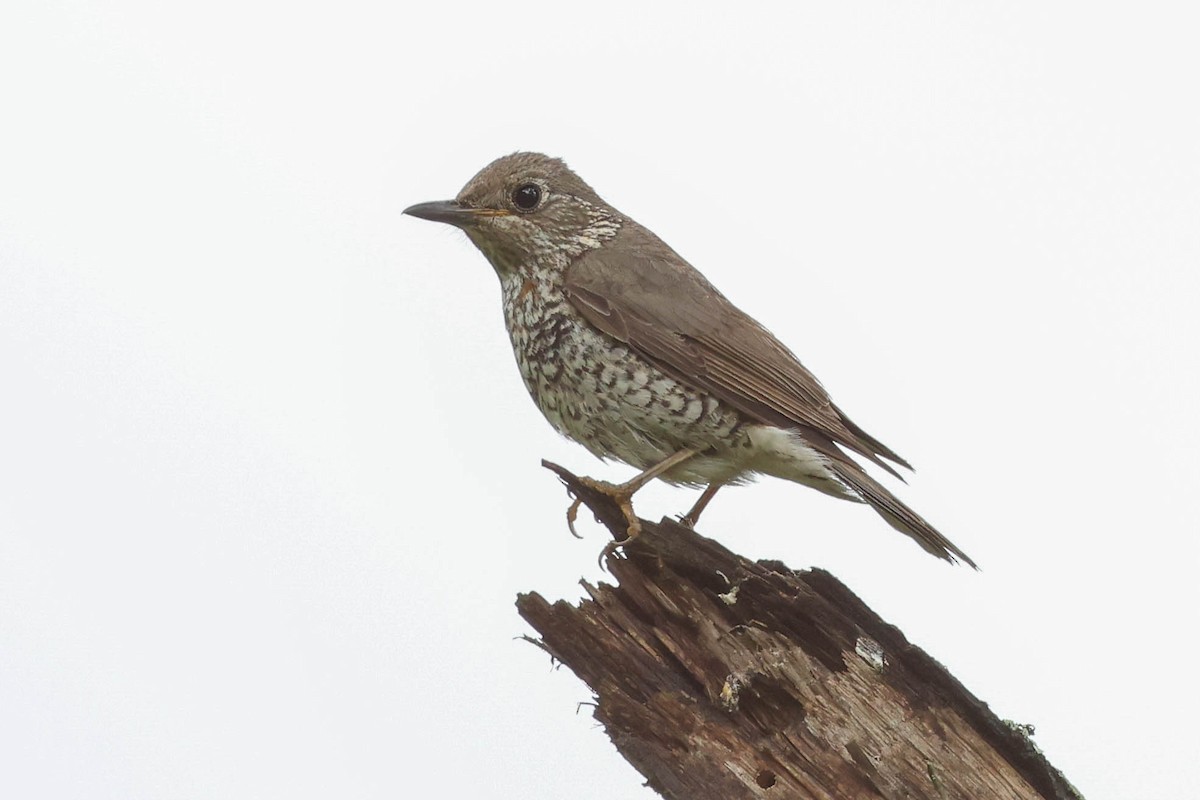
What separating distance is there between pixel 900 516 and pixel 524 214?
2526 millimetres

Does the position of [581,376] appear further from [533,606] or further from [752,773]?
[752,773]

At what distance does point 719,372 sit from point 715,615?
63.3 inches

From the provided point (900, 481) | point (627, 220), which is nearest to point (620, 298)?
point (627, 220)

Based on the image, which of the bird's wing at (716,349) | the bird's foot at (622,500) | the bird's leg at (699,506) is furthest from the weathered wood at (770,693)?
the bird's leg at (699,506)

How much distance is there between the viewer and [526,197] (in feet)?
24.5

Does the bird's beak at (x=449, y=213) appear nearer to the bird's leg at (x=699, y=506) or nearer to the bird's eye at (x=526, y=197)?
the bird's eye at (x=526, y=197)

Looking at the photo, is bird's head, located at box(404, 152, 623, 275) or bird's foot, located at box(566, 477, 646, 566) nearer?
bird's foot, located at box(566, 477, 646, 566)

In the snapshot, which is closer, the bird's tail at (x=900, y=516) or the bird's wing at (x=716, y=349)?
the bird's tail at (x=900, y=516)

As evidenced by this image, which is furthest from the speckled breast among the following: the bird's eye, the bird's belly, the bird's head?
the bird's eye

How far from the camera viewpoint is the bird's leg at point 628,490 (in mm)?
5895

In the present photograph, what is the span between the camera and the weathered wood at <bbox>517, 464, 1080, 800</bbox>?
4840 mm

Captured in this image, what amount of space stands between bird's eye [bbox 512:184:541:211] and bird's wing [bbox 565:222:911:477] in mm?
450

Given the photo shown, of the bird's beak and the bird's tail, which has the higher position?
the bird's beak

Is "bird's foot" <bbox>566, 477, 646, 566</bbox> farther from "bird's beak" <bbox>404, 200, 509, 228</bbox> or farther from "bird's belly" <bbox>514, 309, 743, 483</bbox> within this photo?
"bird's beak" <bbox>404, 200, 509, 228</bbox>
